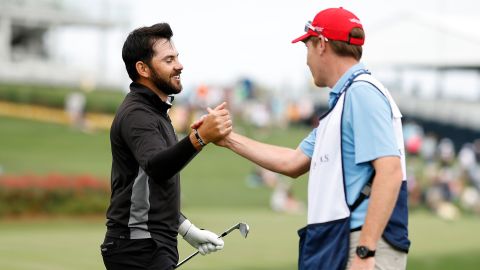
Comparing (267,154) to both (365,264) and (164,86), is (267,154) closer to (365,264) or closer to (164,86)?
(164,86)

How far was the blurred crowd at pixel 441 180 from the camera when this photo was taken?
3050 cm

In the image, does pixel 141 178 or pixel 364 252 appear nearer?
pixel 364 252

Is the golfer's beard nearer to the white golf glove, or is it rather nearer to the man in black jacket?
the man in black jacket

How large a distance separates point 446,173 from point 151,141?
28442 mm

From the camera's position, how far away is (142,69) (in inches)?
210

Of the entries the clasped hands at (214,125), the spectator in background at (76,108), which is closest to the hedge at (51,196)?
the clasped hands at (214,125)

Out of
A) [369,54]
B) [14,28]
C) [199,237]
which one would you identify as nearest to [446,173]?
[369,54]

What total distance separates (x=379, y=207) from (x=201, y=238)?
4.80ft

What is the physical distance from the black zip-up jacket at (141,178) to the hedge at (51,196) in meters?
16.9

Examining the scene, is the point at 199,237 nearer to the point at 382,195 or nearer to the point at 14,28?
the point at 382,195

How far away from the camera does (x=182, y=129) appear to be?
41.8m

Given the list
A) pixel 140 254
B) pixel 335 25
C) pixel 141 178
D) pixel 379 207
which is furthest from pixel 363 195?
pixel 140 254

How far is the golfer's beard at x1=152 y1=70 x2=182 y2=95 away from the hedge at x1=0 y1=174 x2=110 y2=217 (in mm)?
16920

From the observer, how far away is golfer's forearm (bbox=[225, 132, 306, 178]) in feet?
17.6
